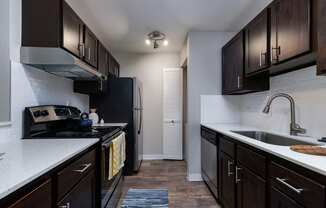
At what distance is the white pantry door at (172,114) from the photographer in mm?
5180

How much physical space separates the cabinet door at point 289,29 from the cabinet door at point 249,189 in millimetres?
1015

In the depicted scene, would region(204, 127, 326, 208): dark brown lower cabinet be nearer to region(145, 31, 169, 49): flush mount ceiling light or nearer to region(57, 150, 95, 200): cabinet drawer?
region(57, 150, 95, 200): cabinet drawer

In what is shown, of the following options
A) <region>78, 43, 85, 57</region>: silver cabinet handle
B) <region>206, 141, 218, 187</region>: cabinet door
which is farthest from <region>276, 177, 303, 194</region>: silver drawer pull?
<region>78, 43, 85, 57</region>: silver cabinet handle

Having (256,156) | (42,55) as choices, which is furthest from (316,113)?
(42,55)

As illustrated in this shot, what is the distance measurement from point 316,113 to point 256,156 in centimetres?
80

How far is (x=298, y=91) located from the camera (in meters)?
2.32

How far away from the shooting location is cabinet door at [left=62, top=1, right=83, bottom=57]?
2077mm

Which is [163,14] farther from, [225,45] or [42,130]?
[42,130]

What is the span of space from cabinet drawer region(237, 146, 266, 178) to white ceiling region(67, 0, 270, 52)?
5.95 ft

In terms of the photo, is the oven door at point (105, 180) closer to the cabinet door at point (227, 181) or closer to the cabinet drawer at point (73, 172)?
A: the cabinet drawer at point (73, 172)

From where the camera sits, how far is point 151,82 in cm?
535

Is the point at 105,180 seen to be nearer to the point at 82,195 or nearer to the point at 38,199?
the point at 82,195

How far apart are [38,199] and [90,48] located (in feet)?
7.33

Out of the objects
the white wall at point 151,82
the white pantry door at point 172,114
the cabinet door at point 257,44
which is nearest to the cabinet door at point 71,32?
the cabinet door at point 257,44
